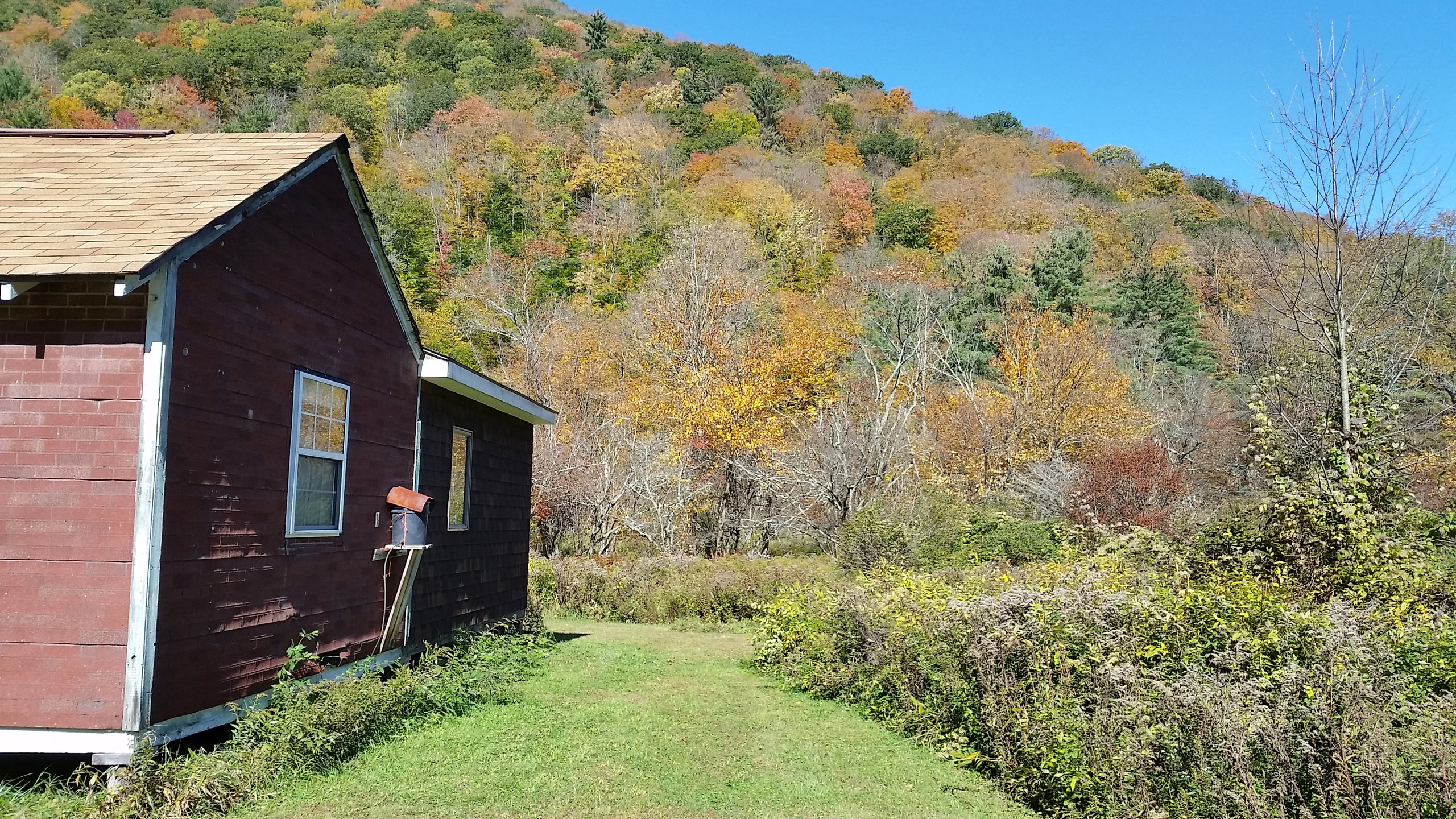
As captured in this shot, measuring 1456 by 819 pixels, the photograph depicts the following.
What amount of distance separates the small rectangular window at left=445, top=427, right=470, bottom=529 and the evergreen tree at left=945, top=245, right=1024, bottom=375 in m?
24.4

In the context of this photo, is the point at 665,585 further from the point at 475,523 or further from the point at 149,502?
the point at 149,502

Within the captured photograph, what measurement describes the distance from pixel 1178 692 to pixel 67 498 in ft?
21.9

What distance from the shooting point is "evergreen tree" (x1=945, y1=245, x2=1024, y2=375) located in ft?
115

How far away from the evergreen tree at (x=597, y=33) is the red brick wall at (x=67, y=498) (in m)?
78.9

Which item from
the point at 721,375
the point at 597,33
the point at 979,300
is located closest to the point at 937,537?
the point at 721,375

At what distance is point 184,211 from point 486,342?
3025 cm

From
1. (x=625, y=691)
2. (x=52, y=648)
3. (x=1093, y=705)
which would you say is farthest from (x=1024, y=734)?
(x=52, y=648)

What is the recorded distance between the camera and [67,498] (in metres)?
5.84

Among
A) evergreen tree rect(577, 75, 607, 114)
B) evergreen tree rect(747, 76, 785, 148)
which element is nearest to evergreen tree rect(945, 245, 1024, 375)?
evergreen tree rect(747, 76, 785, 148)

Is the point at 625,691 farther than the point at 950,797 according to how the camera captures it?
Yes

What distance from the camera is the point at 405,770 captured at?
695cm

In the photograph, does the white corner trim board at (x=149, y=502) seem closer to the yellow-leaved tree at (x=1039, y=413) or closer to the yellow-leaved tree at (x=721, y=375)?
the yellow-leaved tree at (x=721, y=375)

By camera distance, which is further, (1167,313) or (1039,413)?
(1167,313)

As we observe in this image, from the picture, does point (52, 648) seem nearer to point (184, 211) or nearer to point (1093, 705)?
point (184, 211)
